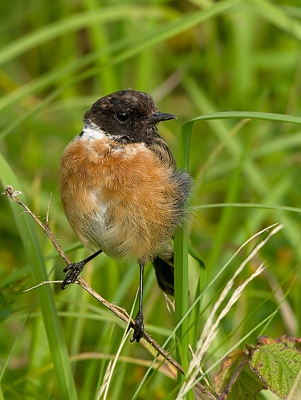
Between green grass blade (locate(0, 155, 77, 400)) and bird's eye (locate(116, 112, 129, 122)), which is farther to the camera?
bird's eye (locate(116, 112, 129, 122))

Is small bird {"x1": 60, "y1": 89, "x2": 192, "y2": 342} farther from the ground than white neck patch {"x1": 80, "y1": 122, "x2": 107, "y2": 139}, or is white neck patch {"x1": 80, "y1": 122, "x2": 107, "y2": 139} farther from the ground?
white neck patch {"x1": 80, "y1": 122, "x2": 107, "y2": 139}

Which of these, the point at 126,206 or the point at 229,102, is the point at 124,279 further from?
the point at 229,102

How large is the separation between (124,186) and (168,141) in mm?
2889

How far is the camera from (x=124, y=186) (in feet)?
11.0

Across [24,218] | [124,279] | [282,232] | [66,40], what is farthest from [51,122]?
[24,218]

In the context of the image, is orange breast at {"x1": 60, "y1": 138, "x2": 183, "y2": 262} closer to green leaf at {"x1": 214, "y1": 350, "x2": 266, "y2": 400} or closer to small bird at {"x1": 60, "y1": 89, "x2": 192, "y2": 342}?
small bird at {"x1": 60, "y1": 89, "x2": 192, "y2": 342}

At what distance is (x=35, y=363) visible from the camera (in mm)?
3656

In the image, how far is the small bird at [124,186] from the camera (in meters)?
3.35

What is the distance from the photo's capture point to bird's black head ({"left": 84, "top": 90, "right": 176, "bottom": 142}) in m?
3.62

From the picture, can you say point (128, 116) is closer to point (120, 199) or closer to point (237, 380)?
point (120, 199)

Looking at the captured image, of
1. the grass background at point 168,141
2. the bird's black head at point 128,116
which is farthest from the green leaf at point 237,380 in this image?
the bird's black head at point 128,116

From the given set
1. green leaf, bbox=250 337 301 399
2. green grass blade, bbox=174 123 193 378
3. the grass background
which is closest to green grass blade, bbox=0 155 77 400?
the grass background

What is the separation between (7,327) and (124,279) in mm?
1749

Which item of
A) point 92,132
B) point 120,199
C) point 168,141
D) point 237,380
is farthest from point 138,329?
point 168,141
